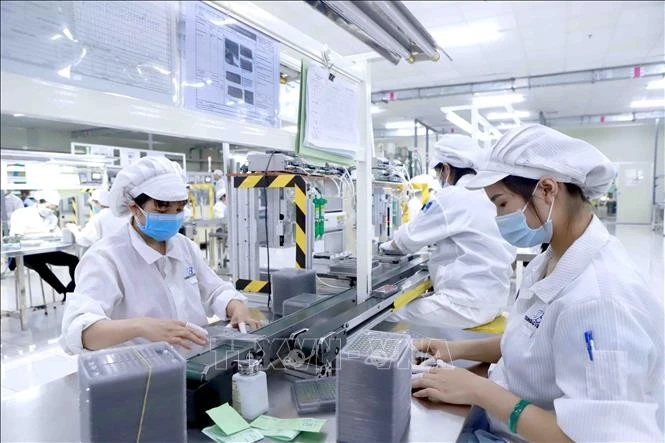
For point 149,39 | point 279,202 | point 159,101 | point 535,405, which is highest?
point 149,39

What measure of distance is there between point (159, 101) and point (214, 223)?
Result: 256 inches

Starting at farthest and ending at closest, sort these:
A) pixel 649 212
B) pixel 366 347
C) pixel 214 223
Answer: pixel 649 212 < pixel 214 223 < pixel 366 347

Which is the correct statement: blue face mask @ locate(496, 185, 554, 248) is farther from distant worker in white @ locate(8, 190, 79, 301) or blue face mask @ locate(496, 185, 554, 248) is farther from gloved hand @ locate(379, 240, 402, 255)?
distant worker in white @ locate(8, 190, 79, 301)

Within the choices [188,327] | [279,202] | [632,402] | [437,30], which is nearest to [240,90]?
[188,327]

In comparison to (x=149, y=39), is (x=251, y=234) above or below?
below

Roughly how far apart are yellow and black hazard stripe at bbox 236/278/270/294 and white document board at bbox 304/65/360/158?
1.30 m

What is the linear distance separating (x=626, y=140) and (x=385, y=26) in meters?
15.6

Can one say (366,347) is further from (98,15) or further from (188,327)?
(98,15)

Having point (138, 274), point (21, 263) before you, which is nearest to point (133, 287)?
point (138, 274)

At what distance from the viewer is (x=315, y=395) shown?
1.21 meters

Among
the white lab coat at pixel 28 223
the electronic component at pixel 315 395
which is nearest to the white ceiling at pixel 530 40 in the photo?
the electronic component at pixel 315 395

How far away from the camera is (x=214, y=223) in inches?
285

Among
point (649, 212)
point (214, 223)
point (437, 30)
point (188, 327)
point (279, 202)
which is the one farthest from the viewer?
point (649, 212)

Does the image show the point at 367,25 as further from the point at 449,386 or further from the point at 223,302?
the point at 223,302
